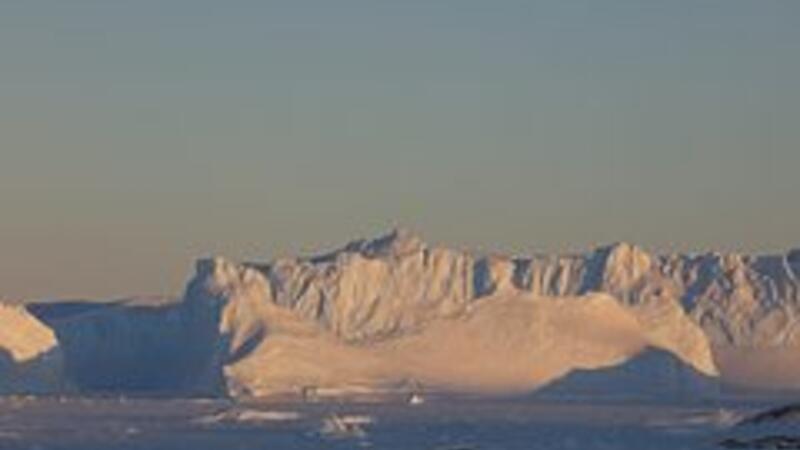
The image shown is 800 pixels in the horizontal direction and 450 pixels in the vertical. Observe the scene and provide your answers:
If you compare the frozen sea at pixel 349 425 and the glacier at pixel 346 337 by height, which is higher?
the glacier at pixel 346 337

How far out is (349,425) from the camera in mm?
96938

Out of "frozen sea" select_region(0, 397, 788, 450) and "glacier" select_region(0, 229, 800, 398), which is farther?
"glacier" select_region(0, 229, 800, 398)

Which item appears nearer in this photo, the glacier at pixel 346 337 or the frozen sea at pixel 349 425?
the frozen sea at pixel 349 425

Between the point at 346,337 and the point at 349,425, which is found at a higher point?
the point at 346,337

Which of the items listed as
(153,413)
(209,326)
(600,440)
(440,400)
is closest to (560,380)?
(440,400)

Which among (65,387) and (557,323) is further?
(557,323)

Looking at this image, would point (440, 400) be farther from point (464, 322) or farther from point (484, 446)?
point (484, 446)

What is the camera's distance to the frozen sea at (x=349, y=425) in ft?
262

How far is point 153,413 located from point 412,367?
179 feet

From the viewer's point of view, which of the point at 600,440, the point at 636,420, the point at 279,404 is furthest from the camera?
the point at 279,404

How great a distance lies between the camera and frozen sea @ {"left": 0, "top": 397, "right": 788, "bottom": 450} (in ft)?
262

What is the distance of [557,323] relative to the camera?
17125cm

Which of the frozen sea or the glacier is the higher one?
the glacier

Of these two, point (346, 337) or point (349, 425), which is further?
point (346, 337)
